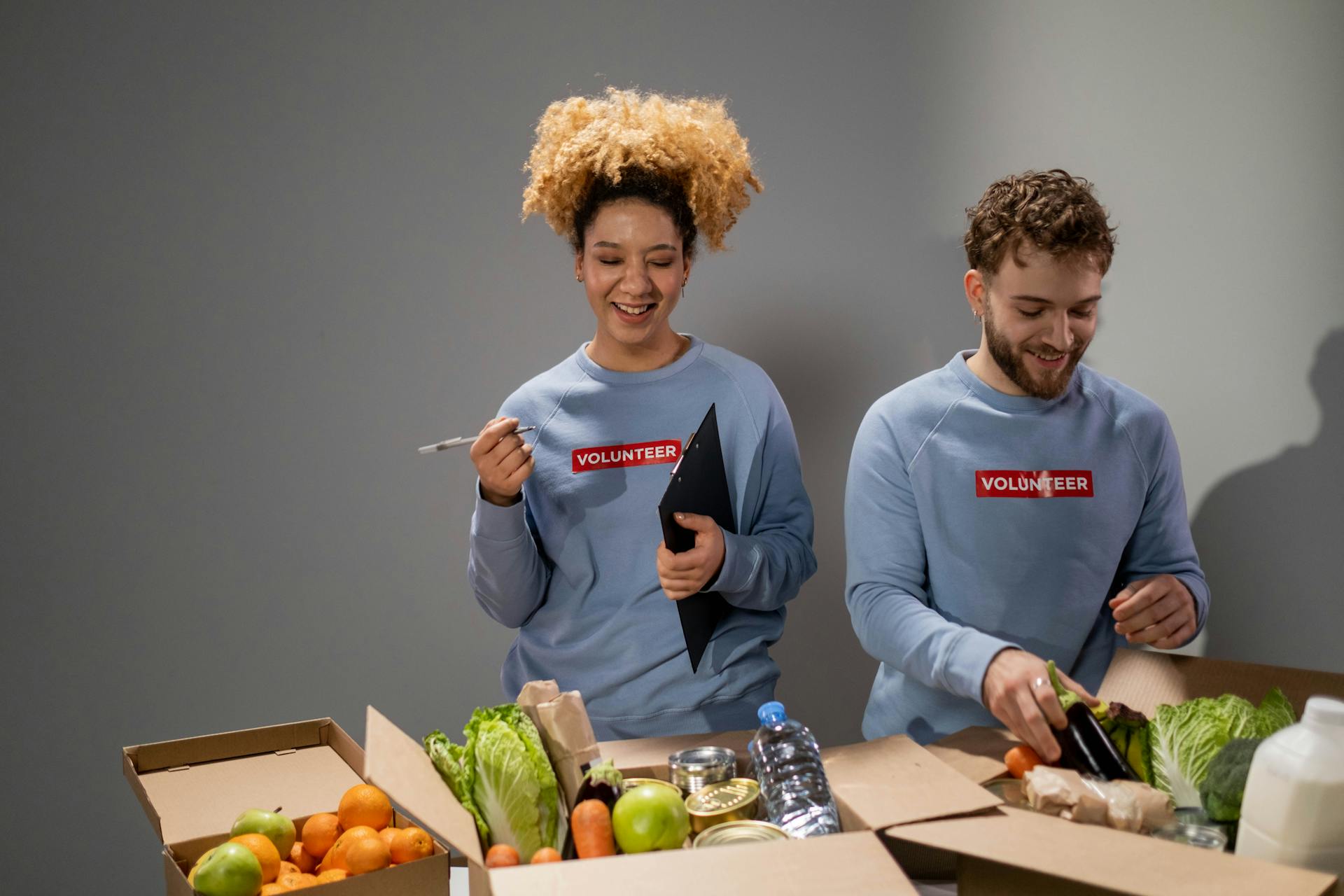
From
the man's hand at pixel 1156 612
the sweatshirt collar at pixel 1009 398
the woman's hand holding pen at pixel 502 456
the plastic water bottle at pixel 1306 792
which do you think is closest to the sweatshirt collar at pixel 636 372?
the woman's hand holding pen at pixel 502 456

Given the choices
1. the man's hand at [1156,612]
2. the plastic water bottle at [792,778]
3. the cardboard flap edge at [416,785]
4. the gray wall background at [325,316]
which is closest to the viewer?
the cardboard flap edge at [416,785]

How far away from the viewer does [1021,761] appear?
132 centimetres

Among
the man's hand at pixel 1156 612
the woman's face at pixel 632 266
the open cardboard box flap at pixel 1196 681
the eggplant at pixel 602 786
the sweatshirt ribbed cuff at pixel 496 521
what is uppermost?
the woman's face at pixel 632 266

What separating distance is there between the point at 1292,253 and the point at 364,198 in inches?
81.5

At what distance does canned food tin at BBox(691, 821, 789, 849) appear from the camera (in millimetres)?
1140

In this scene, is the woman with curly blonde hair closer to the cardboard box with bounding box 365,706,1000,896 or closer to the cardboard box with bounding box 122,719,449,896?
the cardboard box with bounding box 122,719,449,896

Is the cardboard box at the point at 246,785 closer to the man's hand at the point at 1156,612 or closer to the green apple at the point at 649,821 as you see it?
the green apple at the point at 649,821

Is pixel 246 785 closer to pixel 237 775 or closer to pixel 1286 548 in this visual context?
pixel 237 775

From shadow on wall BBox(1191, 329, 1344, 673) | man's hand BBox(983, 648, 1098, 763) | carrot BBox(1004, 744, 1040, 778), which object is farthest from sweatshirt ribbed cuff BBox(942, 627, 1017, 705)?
shadow on wall BBox(1191, 329, 1344, 673)

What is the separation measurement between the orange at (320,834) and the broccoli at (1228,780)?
1.03 metres

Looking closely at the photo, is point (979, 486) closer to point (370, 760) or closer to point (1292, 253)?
point (1292, 253)

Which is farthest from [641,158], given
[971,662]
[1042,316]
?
[971,662]

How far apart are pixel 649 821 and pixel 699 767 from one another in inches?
6.7

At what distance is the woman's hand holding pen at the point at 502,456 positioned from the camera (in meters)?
1.81
